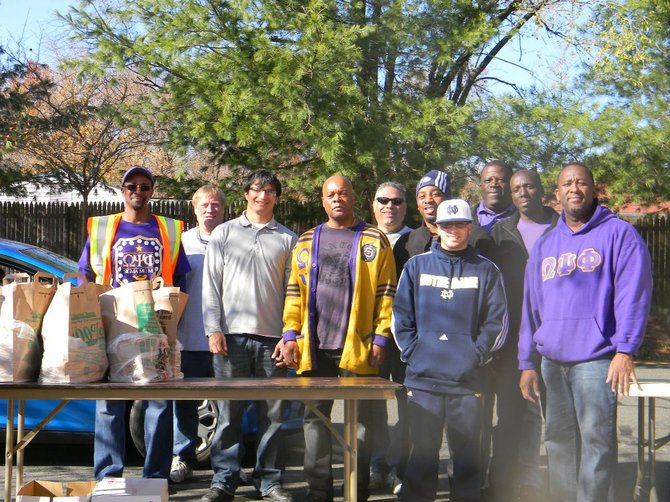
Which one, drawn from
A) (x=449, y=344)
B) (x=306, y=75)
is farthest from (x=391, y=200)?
(x=306, y=75)

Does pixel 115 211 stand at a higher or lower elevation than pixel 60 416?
higher

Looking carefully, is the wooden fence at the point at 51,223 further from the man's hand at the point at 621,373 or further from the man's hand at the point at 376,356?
the man's hand at the point at 621,373

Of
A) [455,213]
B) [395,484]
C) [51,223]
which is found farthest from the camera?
[51,223]

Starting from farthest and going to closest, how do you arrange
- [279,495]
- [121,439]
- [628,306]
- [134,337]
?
[279,495] → [121,439] → [628,306] → [134,337]

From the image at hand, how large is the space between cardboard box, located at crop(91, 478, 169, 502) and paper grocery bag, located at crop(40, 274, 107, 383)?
53 centimetres

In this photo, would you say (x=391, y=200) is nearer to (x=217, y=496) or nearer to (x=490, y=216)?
(x=490, y=216)

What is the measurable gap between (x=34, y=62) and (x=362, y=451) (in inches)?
671

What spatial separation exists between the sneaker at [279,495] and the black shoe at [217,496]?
0.25 meters

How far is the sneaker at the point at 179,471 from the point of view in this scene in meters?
6.19

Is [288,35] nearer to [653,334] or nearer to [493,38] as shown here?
[493,38]

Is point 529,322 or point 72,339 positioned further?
point 529,322

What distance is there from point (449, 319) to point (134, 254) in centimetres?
202

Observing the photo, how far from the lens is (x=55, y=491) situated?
4.39 meters

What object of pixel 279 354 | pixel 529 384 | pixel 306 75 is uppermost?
pixel 306 75
